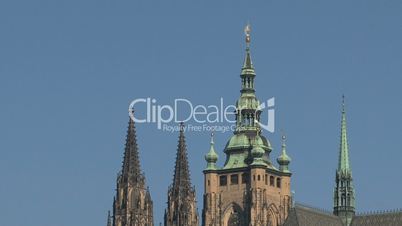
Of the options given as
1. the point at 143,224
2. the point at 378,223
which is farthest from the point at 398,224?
the point at 143,224

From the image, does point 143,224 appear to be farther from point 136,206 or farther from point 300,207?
point 300,207

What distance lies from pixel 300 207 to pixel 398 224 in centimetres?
1041

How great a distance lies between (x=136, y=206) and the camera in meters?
200

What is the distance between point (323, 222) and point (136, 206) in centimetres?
1973

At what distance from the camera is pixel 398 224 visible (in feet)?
646

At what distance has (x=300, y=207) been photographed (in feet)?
652

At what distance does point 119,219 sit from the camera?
199m

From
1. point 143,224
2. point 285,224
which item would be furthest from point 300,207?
point 143,224

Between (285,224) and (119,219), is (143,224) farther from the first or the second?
(285,224)

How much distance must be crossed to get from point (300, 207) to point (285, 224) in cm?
273

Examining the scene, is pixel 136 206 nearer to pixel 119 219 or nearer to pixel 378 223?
pixel 119 219

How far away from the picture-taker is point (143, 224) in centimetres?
19962

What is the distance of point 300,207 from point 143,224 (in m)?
16.6

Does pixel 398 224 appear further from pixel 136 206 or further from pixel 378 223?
pixel 136 206
